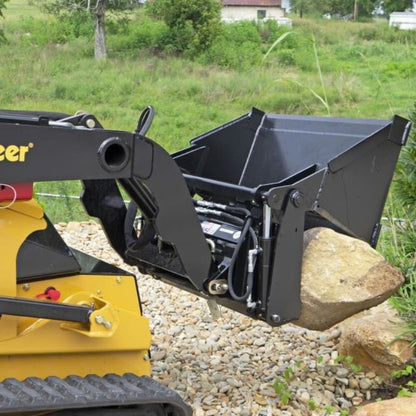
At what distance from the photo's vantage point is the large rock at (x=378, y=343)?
4.12m

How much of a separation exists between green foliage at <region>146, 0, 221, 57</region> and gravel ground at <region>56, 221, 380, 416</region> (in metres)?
16.5

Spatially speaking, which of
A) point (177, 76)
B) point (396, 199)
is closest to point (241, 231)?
point (396, 199)

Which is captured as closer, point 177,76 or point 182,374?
point 182,374

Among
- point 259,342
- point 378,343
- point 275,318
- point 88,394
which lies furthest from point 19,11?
point 88,394

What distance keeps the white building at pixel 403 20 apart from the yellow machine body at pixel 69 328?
20091 millimetres

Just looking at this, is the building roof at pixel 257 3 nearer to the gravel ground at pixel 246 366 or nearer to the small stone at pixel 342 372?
the gravel ground at pixel 246 366

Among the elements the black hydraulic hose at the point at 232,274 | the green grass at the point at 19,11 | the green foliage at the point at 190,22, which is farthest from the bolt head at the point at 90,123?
the green grass at the point at 19,11

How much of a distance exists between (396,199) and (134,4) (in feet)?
60.3

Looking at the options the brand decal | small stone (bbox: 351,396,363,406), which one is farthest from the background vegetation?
the brand decal

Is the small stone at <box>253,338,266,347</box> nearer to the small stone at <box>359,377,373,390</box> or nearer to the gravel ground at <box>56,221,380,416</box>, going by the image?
the gravel ground at <box>56,221,380,416</box>

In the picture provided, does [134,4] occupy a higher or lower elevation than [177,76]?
higher

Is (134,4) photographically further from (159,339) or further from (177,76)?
(159,339)

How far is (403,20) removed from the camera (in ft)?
82.2

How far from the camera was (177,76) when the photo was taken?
19500 mm
